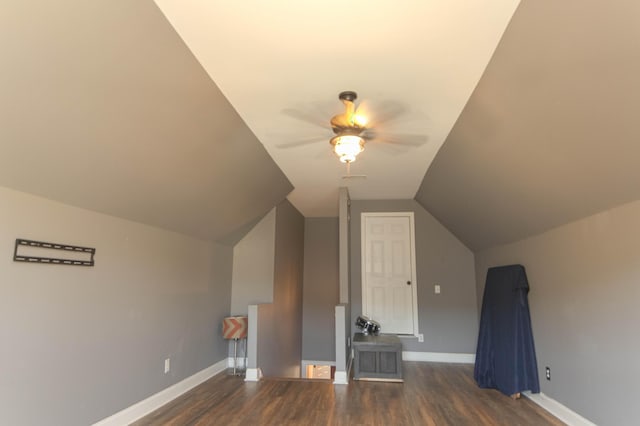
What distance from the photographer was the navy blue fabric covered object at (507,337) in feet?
13.3

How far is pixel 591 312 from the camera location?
3.10 meters

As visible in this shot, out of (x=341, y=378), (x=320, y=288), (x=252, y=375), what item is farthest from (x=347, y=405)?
(x=320, y=288)

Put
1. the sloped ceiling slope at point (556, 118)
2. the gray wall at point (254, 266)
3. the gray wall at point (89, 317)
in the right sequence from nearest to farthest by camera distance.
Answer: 1. the sloped ceiling slope at point (556, 118)
2. the gray wall at point (89, 317)
3. the gray wall at point (254, 266)

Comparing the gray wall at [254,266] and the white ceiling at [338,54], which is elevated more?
the white ceiling at [338,54]

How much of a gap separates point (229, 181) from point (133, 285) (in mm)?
1406

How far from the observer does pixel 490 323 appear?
16.0ft

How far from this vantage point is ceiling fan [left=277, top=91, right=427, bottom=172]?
9.96 ft

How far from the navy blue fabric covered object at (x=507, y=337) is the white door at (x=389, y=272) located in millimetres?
1394

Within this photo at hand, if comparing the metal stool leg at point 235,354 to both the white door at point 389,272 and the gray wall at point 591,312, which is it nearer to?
the white door at point 389,272

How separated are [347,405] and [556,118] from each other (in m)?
3.20

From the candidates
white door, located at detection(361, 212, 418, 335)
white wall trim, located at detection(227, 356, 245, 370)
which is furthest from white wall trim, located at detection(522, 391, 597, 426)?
white wall trim, located at detection(227, 356, 245, 370)

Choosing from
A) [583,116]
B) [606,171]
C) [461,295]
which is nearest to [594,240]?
[606,171]

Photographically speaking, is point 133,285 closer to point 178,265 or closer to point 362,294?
point 178,265

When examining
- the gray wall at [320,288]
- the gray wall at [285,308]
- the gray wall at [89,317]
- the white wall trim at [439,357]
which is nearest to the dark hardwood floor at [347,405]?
the gray wall at [89,317]
